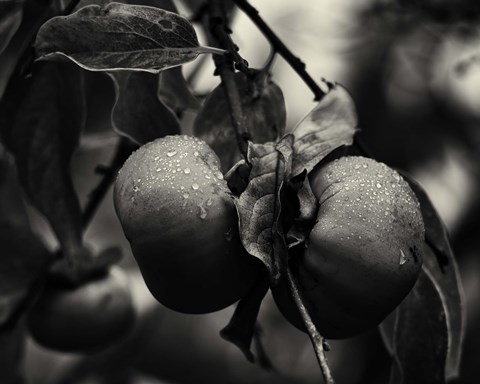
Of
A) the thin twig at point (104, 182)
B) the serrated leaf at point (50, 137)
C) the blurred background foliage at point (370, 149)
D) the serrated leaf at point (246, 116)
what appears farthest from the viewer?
the blurred background foliage at point (370, 149)

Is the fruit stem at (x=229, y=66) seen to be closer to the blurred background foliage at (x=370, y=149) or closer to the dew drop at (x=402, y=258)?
the dew drop at (x=402, y=258)

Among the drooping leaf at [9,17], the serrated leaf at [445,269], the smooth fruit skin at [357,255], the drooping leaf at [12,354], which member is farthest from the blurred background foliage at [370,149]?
the smooth fruit skin at [357,255]

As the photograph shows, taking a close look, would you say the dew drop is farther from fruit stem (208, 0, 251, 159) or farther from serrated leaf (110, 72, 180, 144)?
serrated leaf (110, 72, 180, 144)

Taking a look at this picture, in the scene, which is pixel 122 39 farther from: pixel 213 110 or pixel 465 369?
pixel 465 369

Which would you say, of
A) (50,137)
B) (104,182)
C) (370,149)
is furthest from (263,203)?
(370,149)

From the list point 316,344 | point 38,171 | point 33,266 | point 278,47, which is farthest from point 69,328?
point 316,344

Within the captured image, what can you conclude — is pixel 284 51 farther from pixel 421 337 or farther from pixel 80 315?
pixel 80 315

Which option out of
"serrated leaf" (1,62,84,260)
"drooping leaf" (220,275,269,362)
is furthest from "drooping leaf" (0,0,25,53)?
"drooping leaf" (220,275,269,362)
